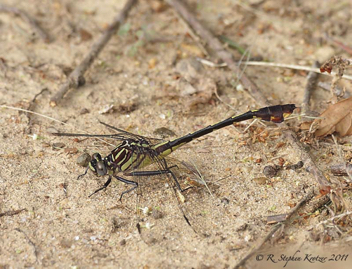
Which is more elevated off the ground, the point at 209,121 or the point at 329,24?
the point at 329,24

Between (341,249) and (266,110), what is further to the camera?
(266,110)

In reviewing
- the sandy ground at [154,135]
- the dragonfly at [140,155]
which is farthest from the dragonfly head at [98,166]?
the sandy ground at [154,135]

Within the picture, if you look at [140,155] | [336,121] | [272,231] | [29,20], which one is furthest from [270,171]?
[29,20]

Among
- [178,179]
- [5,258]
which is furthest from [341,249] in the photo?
[5,258]

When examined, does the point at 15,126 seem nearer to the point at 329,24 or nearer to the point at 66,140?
the point at 66,140

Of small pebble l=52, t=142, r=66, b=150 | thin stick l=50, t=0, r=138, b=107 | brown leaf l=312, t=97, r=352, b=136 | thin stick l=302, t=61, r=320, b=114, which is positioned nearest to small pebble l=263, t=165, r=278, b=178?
brown leaf l=312, t=97, r=352, b=136

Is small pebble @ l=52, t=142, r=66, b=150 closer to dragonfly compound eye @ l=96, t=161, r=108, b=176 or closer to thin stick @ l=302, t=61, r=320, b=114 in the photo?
dragonfly compound eye @ l=96, t=161, r=108, b=176

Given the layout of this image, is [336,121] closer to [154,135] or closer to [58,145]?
[154,135]
